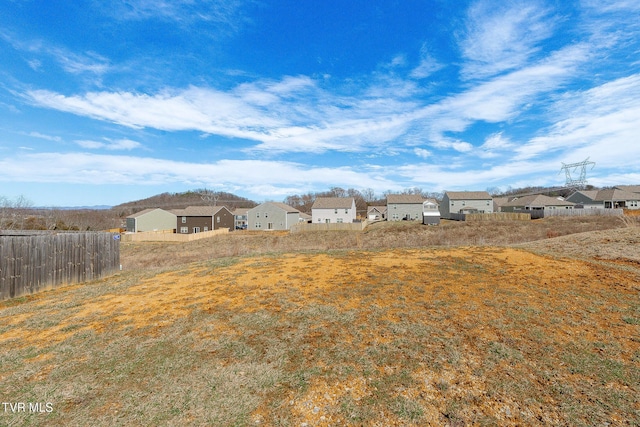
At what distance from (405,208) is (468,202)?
14.1 meters

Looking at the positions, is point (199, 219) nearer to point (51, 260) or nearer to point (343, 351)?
point (51, 260)

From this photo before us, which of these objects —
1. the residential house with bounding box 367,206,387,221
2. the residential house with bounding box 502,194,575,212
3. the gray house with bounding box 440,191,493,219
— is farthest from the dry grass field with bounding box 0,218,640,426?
the residential house with bounding box 367,206,387,221

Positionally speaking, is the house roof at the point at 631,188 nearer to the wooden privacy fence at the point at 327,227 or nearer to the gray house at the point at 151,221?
the wooden privacy fence at the point at 327,227

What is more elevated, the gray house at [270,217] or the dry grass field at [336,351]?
the gray house at [270,217]

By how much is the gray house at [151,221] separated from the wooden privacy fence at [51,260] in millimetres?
45688

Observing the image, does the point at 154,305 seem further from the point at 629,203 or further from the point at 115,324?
the point at 629,203

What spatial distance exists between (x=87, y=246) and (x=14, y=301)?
325cm

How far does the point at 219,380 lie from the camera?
14.7 feet

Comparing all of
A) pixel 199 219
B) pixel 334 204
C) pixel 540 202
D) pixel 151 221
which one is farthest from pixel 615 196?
pixel 151 221

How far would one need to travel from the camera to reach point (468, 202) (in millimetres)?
60281

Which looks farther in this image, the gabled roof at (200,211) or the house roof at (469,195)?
the house roof at (469,195)

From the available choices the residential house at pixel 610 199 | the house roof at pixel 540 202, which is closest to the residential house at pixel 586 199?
the residential house at pixel 610 199

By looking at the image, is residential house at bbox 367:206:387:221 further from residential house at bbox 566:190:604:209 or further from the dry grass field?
the dry grass field

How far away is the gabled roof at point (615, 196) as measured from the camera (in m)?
56.8
